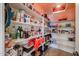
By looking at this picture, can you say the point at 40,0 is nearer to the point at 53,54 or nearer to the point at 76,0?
the point at 76,0

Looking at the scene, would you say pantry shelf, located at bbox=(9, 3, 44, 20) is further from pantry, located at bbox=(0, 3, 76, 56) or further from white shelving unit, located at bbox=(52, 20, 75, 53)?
white shelving unit, located at bbox=(52, 20, 75, 53)

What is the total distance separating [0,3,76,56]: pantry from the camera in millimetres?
1266

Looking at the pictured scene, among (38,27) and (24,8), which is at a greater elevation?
(24,8)

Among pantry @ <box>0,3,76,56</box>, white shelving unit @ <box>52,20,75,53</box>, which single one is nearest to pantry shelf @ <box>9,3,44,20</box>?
pantry @ <box>0,3,76,56</box>

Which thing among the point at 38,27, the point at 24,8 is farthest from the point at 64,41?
the point at 24,8

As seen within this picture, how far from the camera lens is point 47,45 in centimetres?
130

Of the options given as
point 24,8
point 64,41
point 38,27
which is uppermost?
point 24,8

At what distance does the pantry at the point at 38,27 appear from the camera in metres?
1.27

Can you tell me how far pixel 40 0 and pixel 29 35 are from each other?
350 millimetres

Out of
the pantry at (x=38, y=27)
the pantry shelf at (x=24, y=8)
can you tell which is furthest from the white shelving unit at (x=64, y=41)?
the pantry shelf at (x=24, y=8)

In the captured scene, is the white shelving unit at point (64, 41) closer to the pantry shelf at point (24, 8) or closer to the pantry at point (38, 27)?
the pantry at point (38, 27)

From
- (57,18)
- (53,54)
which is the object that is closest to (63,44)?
→ (53,54)

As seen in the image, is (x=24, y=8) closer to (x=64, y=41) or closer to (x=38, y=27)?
(x=38, y=27)

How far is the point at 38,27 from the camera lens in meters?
1.29
